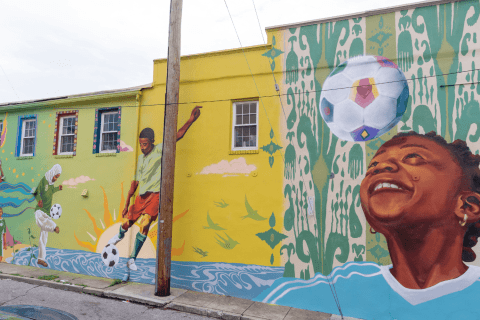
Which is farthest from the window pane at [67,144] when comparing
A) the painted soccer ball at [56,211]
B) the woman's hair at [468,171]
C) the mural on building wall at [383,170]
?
the woman's hair at [468,171]

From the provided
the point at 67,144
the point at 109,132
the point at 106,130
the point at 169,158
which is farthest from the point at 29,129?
the point at 169,158

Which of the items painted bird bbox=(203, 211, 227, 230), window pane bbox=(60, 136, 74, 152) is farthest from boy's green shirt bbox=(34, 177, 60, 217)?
painted bird bbox=(203, 211, 227, 230)

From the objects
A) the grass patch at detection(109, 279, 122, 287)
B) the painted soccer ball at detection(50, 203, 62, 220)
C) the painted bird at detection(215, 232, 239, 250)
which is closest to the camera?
the painted bird at detection(215, 232, 239, 250)

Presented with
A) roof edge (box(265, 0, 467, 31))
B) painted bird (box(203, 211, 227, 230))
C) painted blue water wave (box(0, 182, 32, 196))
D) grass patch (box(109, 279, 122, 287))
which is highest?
roof edge (box(265, 0, 467, 31))

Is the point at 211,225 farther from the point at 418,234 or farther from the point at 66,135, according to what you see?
the point at 66,135

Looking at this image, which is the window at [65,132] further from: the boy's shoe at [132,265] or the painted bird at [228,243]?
the painted bird at [228,243]

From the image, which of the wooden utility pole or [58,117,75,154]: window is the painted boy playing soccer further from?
[58,117,75,154]: window

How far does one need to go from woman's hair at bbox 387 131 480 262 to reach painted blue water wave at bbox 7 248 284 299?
4.01 metres

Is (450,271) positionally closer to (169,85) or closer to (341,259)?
(341,259)

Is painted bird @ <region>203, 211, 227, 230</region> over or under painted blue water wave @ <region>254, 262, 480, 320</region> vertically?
over

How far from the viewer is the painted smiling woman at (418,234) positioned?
21.1 feet

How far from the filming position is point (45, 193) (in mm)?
10758

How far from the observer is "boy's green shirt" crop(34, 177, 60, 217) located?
34.9 ft

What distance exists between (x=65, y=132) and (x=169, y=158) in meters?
5.26
